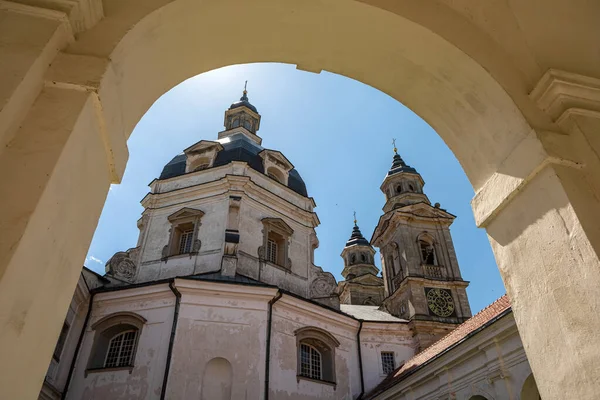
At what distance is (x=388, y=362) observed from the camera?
20016 millimetres

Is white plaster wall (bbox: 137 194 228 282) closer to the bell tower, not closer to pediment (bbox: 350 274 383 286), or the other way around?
the bell tower

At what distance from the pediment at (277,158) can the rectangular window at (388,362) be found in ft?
35.0

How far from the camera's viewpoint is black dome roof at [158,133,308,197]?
2209 centimetres

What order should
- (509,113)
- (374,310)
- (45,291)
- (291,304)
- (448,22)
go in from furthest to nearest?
(374,310) → (291,304) → (448,22) → (509,113) → (45,291)

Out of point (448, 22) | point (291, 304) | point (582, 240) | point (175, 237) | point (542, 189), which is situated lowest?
point (582, 240)

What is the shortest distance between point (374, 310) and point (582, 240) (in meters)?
26.2

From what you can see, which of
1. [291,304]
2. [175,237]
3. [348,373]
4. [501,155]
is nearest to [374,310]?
[348,373]

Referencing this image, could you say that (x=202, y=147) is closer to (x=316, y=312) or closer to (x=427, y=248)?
(x=316, y=312)

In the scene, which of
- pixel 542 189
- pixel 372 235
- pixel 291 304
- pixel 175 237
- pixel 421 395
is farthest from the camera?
pixel 372 235

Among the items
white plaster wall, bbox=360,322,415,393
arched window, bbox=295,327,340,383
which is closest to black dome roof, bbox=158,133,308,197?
white plaster wall, bbox=360,322,415,393

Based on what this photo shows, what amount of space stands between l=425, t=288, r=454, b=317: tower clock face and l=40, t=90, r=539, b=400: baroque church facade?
0.08 metres

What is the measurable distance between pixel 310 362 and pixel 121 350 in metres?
7.09

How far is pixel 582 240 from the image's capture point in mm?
2250

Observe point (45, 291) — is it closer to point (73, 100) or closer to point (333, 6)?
point (73, 100)
